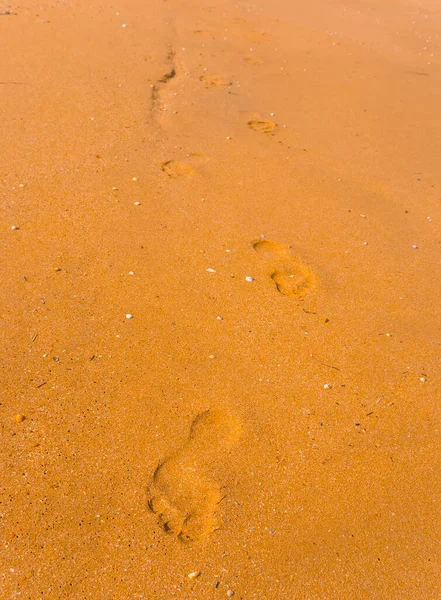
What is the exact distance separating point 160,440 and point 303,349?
955mm

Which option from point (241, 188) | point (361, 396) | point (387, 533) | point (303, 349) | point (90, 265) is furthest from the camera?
Answer: point (241, 188)

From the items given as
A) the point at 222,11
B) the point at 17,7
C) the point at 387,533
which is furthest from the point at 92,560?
the point at 222,11

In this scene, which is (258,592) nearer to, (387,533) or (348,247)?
(387,533)

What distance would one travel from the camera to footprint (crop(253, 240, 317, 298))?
339 cm

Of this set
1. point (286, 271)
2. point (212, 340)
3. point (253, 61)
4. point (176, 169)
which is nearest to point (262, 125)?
point (176, 169)

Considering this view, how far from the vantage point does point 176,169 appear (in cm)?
438

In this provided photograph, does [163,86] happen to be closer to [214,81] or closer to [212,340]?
[214,81]

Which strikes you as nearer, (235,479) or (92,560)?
(92,560)

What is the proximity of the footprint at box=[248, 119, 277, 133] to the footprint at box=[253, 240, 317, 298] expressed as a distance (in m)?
1.90

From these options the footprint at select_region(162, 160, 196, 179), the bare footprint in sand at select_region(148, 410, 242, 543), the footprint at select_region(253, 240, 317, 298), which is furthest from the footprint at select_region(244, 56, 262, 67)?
the bare footprint in sand at select_region(148, 410, 242, 543)

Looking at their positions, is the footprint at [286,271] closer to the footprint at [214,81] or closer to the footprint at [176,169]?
the footprint at [176,169]

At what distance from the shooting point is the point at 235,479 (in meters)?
2.35

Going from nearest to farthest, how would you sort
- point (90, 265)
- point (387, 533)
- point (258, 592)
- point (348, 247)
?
point (258, 592), point (387, 533), point (90, 265), point (348, 247)

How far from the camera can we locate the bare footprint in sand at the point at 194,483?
2.18m
